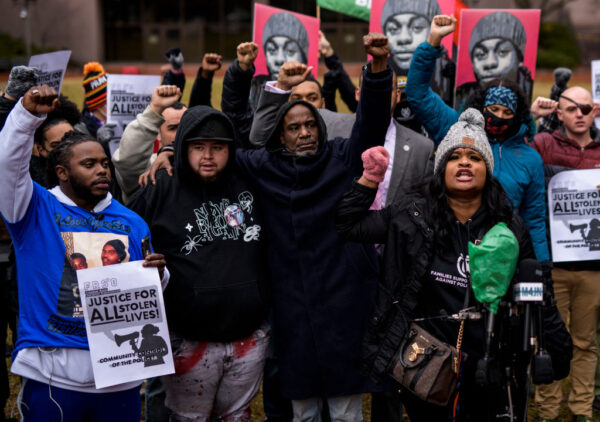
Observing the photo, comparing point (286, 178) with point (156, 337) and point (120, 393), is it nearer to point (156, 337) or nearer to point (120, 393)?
point (156, 337)

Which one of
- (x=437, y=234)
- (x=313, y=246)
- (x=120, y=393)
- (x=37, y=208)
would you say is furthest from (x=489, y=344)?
(x=37, y=208)

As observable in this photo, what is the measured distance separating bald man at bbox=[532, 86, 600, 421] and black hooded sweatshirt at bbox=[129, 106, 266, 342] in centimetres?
243

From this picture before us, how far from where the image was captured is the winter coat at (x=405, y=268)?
335 cm

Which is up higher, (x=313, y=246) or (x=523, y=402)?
(x=313, y=246)

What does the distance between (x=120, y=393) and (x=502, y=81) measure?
2.90m

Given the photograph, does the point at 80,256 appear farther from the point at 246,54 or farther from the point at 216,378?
the point at 246,54

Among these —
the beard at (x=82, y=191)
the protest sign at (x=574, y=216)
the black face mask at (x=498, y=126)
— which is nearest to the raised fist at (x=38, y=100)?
the beard at (x=82, y=191)

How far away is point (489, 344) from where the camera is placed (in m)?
3.04

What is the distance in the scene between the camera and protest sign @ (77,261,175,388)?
3.12m

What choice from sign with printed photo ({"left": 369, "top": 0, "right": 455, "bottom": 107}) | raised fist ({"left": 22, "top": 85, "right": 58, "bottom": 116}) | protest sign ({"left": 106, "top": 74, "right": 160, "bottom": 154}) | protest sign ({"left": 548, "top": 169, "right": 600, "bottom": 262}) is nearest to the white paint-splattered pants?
raised fist ({"left": 22, "top": 85, "right": 58, "bottom": 116})

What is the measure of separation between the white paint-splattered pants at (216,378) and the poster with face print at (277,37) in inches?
116

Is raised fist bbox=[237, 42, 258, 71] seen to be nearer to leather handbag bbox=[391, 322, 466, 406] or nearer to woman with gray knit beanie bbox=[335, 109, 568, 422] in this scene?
woman with gray knit beanie bbox=[335, 109, 568, 422]

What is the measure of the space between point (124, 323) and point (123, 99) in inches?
116

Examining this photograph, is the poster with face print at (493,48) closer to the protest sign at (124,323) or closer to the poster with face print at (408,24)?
the poster with face print at (408,24)
